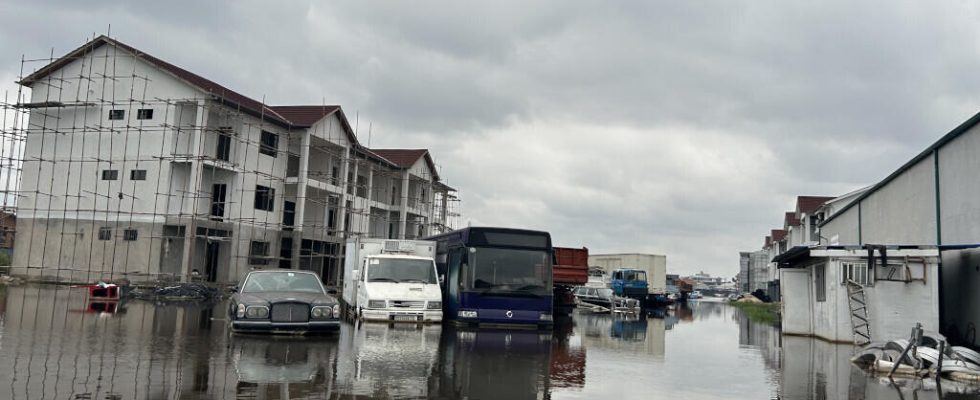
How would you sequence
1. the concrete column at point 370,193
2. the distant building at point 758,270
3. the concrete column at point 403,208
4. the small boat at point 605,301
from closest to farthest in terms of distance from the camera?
the small boat at point 605,301 → the concrete column at point 370,193 → the concrete column at point 403,208 → the distant building at point 758,270

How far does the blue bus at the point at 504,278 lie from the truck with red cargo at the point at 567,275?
37.0ft

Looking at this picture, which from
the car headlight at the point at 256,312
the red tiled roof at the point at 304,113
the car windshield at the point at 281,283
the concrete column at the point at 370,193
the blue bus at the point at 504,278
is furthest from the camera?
the concrete column at the point at 370,193

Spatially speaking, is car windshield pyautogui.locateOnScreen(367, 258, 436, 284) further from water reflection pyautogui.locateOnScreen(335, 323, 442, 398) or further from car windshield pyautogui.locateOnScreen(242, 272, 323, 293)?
car windshield pyautogui.locateOnScreen(242, 272, 323, 293)

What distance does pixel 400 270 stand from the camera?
22.2 metres

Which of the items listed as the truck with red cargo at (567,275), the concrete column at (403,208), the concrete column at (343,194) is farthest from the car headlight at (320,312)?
the concrete column at (403,208)

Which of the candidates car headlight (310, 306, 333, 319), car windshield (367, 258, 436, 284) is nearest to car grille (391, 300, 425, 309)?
car windshield (367, 258, 436, 284)

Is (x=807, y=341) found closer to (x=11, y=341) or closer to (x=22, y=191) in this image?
(x=11, y=341)

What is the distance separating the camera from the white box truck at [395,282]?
830 inches

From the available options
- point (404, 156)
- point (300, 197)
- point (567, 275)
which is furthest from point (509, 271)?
point (404, 156)

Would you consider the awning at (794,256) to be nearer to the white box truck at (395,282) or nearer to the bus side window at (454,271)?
the bus side window at (454,271)

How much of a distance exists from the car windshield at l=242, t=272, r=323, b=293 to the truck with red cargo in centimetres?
1611

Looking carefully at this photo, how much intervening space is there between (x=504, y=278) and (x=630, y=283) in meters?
29.7

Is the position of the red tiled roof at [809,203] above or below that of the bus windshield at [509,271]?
above

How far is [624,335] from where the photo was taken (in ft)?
76.2
